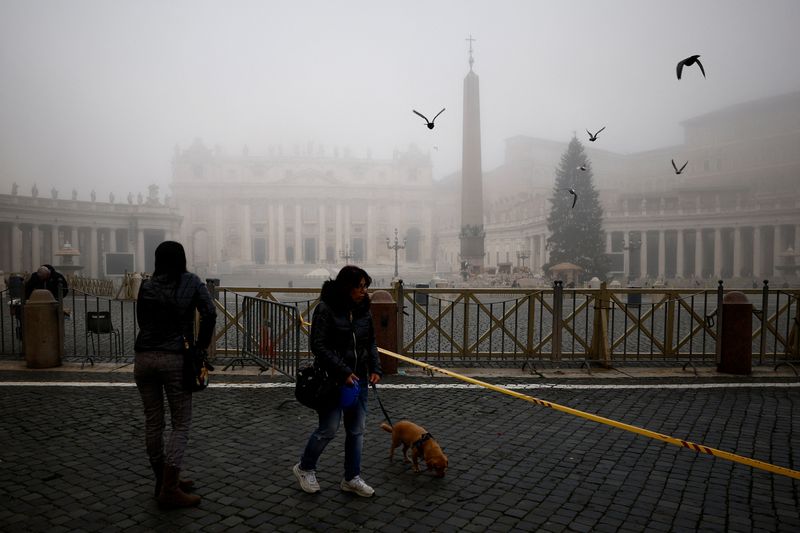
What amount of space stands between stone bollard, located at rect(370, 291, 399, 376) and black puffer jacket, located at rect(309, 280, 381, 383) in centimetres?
410

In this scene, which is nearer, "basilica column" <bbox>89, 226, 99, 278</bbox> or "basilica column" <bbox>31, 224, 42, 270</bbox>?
"basilica column" <bbox>31, 224, 42, 270</bbox>

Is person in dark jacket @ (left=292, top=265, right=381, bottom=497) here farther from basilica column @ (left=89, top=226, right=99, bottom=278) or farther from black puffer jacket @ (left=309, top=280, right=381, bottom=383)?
basilica column @ (left=89, top=226, right=99, bottom=278)

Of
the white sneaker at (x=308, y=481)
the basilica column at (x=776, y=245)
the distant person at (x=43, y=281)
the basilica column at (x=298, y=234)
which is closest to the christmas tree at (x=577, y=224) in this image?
the basilica column at (x=776, y=245)

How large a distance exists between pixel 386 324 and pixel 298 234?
269 feet

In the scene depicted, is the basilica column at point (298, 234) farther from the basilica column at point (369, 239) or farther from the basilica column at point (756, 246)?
the basilica column at point (756, 246)

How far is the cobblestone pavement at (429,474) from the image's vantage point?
388cm

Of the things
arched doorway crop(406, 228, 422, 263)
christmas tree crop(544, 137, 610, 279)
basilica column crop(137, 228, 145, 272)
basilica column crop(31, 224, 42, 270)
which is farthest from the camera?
arched doorway crop(406, 228, 422, 263)

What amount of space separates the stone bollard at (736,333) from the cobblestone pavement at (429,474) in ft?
4.10

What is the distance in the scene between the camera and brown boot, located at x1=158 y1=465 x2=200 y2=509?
3.94 meters

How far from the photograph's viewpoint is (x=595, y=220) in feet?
150

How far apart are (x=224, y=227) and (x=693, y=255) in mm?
67446

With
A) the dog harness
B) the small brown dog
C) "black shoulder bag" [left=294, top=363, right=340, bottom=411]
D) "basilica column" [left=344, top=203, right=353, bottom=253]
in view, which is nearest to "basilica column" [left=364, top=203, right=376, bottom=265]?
"basilica column" [left=344, top=203, right=353, bottom=253]

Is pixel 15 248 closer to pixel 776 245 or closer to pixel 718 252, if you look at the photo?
pixel 718 252

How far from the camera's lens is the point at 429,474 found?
15.4ft
